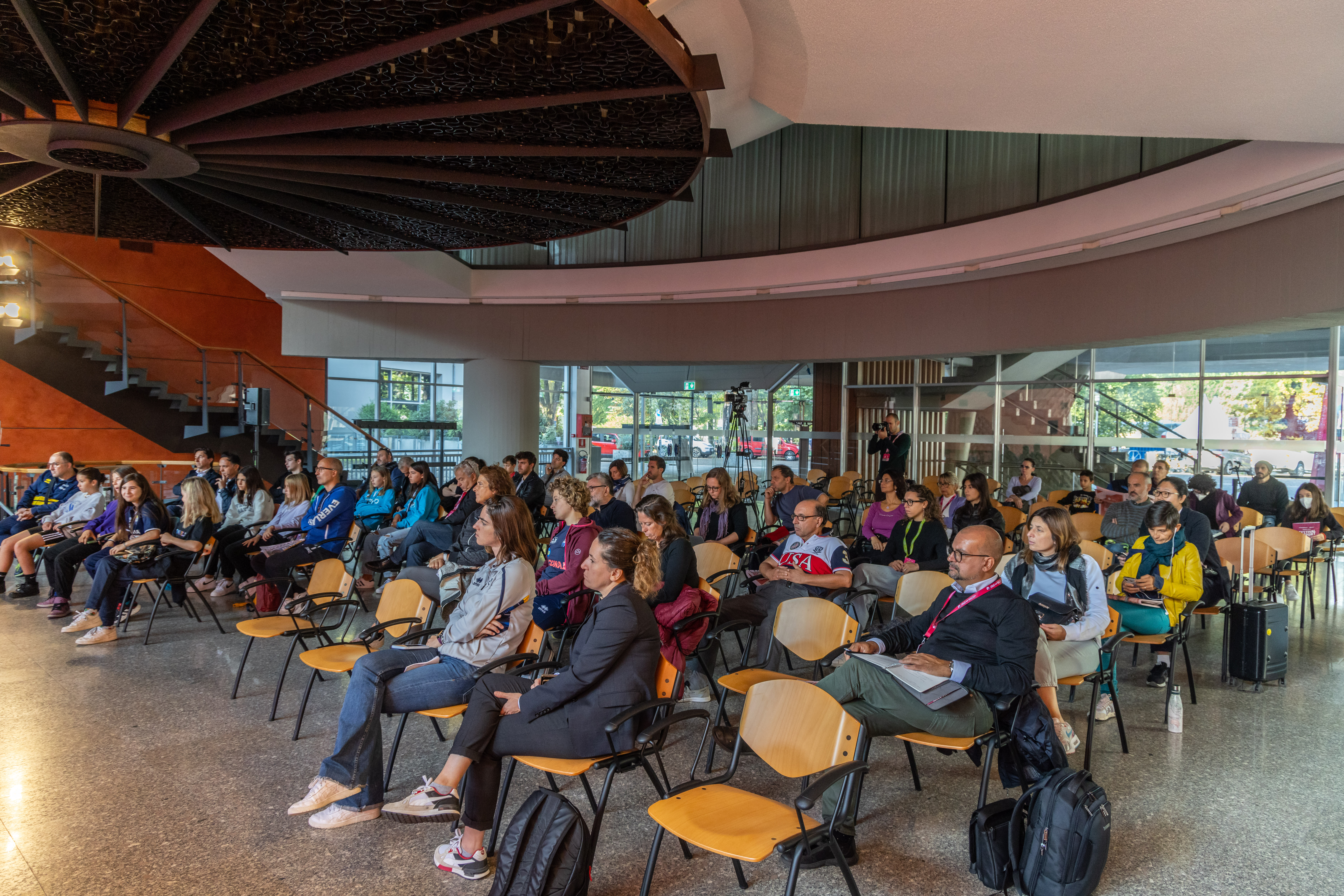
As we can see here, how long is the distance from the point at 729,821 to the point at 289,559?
588 cm

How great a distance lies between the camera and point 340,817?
337 centimetres

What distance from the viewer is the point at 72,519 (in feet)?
25.6

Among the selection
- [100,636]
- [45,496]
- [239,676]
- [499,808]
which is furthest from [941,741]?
[45,496]

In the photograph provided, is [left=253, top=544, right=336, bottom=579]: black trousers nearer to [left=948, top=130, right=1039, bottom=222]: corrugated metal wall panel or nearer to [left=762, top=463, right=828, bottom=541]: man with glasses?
[left=762, top=463, right=828, bottom=541]: man with glasses

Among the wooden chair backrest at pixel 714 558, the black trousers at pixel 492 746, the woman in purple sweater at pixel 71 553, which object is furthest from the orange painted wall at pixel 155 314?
the black trousers at pixel 492 746

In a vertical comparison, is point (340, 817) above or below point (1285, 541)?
below

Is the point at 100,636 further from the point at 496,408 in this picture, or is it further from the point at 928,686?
the point at 496,408

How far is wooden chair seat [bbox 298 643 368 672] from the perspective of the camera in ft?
13.2

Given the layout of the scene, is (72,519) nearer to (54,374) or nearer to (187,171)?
(54,374)

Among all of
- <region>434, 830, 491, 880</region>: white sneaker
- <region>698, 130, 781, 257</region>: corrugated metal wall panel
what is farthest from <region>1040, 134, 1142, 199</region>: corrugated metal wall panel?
<region>434, 830, 491, 880</region>: white sneaker

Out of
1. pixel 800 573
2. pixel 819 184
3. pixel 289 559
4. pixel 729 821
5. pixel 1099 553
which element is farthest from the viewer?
pixel 819 184

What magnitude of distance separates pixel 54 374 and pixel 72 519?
314 cm

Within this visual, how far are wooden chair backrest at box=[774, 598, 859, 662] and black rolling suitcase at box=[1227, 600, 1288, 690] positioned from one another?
3.13 m

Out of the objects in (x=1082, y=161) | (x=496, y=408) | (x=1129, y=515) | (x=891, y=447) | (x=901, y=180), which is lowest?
(x=1129, y=515)
